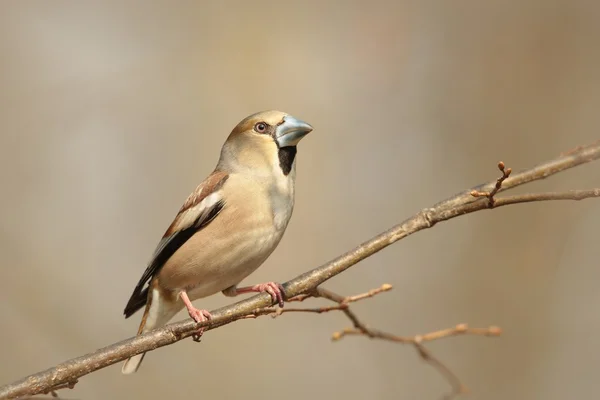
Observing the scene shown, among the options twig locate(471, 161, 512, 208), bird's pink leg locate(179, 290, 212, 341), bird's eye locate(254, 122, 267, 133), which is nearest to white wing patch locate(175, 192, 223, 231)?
bird's pink leg locate(179, 290, 212, 341)

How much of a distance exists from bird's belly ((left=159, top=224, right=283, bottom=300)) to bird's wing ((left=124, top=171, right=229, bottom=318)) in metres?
0.09

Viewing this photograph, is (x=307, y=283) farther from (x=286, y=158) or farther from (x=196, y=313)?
(x=286, y=158)

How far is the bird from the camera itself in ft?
14.2

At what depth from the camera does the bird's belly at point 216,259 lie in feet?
14.1

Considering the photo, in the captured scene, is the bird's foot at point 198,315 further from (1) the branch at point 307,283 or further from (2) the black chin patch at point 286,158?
(2) the black chin patch at point 286,158

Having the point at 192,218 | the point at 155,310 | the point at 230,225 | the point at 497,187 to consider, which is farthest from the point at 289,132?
the point at 497,187

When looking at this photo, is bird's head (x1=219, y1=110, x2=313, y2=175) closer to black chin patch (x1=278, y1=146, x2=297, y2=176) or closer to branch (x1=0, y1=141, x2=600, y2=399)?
black chin patch (x1=278, y1=146, x2=297, y2=176)

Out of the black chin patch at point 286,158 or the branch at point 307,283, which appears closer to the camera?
the branch at point 307,283

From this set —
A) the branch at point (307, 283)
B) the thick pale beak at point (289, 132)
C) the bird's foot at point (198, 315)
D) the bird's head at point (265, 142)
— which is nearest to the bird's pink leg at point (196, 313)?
the bird's foot at point (198, 315)

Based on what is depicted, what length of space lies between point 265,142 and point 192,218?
72 cm

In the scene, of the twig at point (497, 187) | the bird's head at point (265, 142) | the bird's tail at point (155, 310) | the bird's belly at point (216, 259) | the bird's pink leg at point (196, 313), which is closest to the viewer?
the twig at point (497, 187)

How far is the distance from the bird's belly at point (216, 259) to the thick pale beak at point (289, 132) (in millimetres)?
639

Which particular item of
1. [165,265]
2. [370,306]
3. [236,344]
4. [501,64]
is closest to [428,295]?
[370,306]

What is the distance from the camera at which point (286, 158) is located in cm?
465
